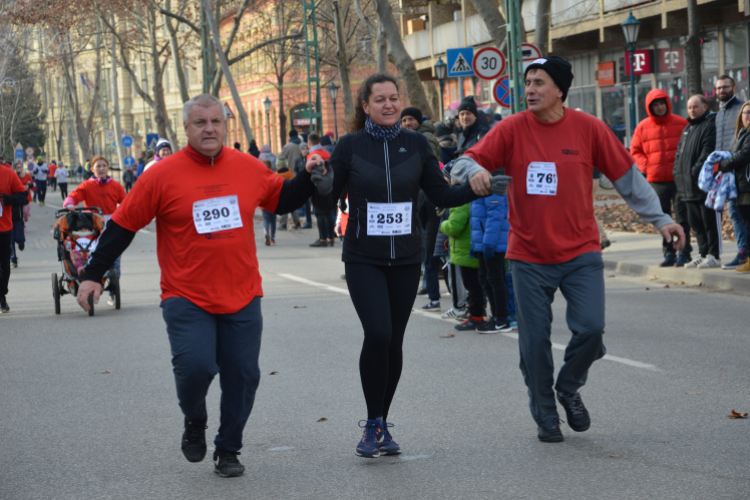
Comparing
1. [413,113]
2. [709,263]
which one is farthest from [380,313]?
[709,263]

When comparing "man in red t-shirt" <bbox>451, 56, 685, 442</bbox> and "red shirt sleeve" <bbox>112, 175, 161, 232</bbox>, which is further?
"man in red t-shirt" <bbox>451, 56, 685, 442</bbox>

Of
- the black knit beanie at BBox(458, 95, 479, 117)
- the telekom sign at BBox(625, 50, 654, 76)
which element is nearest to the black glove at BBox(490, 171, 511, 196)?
the black knit beanie at BBox(458, 95, 479, 117)

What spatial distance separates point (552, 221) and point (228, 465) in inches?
82.7

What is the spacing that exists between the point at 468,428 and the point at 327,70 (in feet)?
198

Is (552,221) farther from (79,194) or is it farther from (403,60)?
(403,60)

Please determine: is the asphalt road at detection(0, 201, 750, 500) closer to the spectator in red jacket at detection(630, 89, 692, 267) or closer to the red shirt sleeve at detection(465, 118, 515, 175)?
the red shirt sleeve at detection(465, 118, 515, 175)

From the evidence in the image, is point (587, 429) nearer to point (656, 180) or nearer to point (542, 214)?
point (542, 214)

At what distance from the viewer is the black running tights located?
207 inches

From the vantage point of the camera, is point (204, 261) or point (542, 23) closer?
point (204, 261)

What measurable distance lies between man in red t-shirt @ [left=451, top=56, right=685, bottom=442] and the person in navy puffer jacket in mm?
3222

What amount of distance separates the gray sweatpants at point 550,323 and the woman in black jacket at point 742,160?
22.4ft

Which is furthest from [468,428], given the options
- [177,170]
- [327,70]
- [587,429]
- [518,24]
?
[327,70]

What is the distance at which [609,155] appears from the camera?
5.65 m

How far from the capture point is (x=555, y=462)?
5.17m
